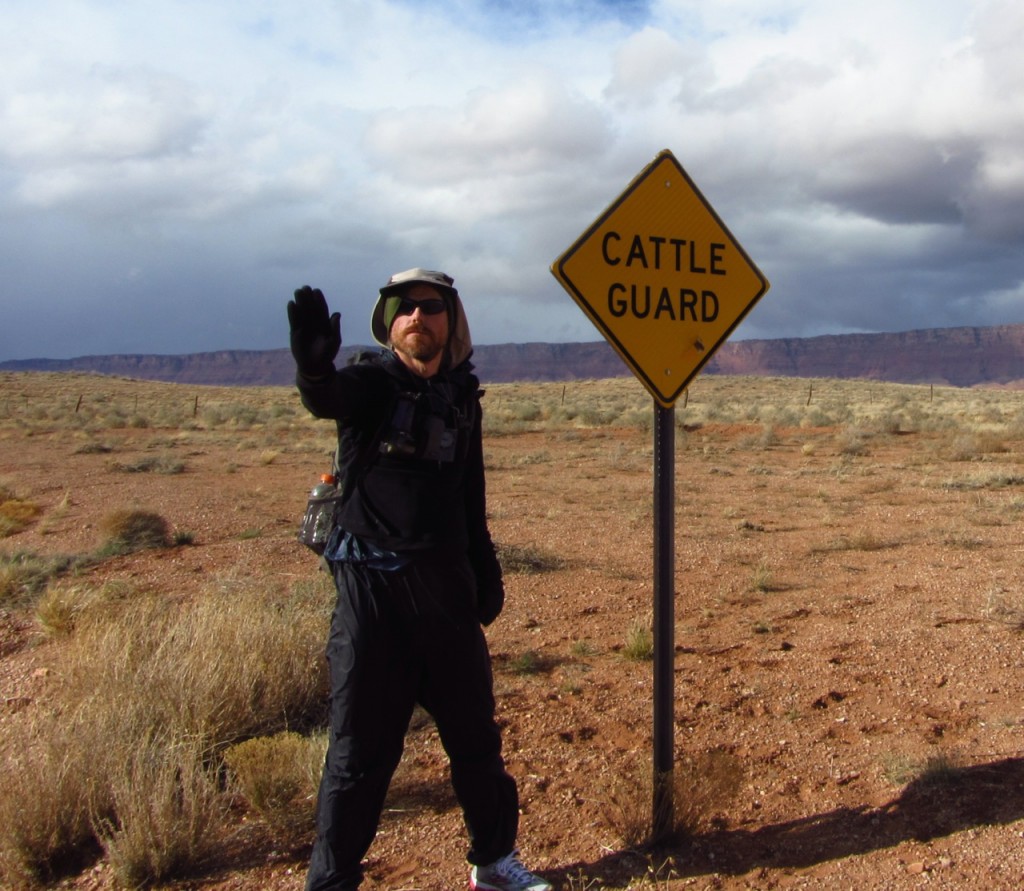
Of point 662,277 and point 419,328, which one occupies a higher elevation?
point 662,277

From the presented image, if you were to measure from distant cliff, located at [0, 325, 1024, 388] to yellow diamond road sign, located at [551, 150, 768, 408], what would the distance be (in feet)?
514

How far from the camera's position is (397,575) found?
2830 mm

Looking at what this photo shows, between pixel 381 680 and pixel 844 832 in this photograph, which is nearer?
pixel 381 680

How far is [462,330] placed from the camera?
3082 millimetres

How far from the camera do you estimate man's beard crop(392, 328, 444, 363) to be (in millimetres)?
2889

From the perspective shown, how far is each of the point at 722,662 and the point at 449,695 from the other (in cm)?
319

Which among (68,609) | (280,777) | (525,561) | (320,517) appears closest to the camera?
(320,517)

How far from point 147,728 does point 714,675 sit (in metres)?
3.11

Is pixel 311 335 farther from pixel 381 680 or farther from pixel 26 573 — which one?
pixel 26 573

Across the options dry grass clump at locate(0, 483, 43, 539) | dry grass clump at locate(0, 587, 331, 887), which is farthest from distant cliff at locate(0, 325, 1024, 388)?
dry grass clump at locate(0, 587, 331, 887)

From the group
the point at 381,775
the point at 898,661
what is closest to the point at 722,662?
the point at 898,661

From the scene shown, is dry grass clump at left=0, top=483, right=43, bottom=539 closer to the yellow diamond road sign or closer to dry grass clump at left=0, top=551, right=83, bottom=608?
dry grass clump at left=0, top=551, right=83, bottom=608

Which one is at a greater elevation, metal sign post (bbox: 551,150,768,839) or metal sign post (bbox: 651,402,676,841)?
metal sign post (bbox: 551,150,768,839)

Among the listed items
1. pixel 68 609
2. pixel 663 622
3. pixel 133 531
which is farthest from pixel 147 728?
pixel 133 531
